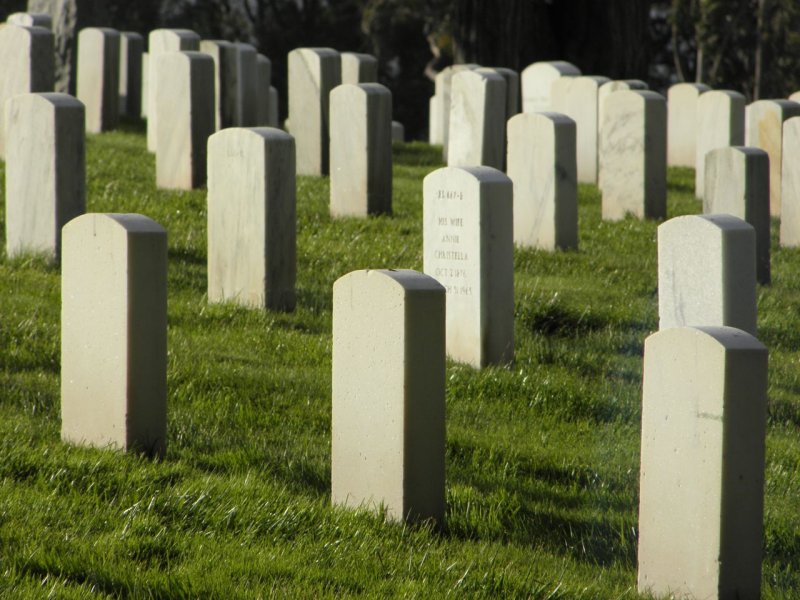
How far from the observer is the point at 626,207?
34.8ft

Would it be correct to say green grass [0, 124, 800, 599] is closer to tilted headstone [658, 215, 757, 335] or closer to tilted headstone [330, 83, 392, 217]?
tilted headstone [658, 215, 757, 335]

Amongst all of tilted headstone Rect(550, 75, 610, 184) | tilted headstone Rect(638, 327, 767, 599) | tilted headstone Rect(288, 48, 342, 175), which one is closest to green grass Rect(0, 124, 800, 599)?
tilted headstone Rect(638, 327, 767, 599)

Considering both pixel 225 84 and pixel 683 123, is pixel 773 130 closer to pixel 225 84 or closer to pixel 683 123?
pixel 683 123

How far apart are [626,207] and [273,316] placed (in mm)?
4400

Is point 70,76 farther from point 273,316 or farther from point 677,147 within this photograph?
point 273,316

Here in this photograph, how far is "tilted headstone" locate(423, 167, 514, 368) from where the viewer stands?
21.9 feet

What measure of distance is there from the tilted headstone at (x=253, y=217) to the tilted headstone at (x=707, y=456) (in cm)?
357

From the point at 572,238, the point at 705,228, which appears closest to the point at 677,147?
the point at 572,238

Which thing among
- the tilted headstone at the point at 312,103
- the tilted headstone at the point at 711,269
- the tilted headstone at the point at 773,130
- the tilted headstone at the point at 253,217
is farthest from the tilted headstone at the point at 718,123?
the tilted headstone at the point at 711,269

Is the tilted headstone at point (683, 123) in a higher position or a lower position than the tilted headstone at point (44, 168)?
higher

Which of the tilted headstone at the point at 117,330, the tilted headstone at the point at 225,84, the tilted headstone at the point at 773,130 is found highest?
the tilted headstone at the point at 225,84

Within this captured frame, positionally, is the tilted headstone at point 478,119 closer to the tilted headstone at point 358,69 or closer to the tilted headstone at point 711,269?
the tilted headstone at point 358,69

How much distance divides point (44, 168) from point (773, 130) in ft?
21.9

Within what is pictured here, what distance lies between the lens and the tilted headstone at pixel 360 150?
961 cm
